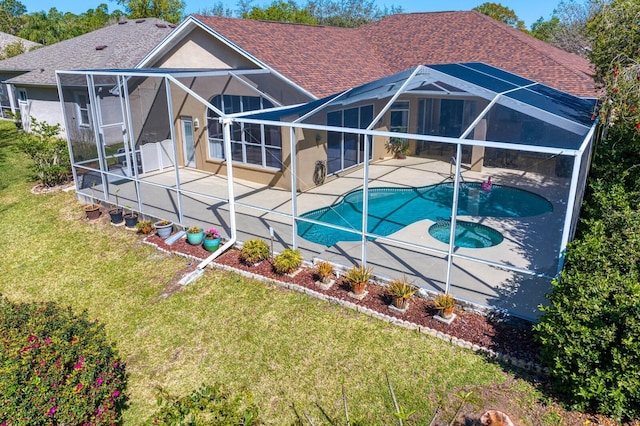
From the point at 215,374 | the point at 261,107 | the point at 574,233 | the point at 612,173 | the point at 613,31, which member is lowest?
the point at 215,374

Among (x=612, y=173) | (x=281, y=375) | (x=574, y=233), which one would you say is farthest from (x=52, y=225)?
(x=612, y=173)

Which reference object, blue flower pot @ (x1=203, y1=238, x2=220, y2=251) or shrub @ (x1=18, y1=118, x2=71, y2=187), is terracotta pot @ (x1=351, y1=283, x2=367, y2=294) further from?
shrub @ (x1=18, y1=118, x2=71, y2=187)

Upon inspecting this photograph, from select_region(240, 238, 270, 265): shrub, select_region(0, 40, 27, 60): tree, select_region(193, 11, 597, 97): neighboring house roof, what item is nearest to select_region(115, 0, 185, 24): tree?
select_region(0, 40, 27, 60): tree

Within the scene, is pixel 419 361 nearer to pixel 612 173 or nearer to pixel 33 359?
pixel 33 359

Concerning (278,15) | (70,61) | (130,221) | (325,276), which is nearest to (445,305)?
(325,276)

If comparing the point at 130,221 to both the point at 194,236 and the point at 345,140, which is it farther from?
the point at 345,140

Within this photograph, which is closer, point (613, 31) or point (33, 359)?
point (33, 359)

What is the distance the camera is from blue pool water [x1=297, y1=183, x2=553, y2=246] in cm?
1345

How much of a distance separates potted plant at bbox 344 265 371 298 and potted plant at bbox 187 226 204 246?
15.6 feet

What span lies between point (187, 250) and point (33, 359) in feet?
21.0

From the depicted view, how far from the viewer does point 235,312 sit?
955 centimetres

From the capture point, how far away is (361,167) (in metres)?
19.1

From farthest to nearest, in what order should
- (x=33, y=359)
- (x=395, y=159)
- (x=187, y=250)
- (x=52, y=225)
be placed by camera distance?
(x=395, y=159), (x=52, y=225), (x=187, y=250), (x=33, y=359)

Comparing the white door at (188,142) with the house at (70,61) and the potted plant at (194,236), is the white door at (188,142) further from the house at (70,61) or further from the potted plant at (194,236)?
the potted plant at (194,236)
